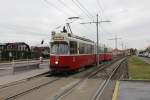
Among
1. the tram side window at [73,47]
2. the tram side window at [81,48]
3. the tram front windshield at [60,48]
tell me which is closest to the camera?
the tram front windshield at [60,48]

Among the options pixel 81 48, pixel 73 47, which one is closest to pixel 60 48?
pixel 73 47

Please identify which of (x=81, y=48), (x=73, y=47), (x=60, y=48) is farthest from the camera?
(x=81, y=48)

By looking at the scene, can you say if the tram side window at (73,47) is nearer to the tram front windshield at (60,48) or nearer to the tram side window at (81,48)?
the tram front windshield at (60,48)

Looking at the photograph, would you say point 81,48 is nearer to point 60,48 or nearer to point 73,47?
point 73,47

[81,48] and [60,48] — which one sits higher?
[81,48]

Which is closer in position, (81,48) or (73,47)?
(73,47)

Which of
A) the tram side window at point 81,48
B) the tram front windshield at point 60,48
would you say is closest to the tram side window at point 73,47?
the tram front windshield at point 60,48

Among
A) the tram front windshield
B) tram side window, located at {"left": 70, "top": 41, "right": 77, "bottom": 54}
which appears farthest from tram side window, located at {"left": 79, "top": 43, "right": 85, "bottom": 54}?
the tram front windshield

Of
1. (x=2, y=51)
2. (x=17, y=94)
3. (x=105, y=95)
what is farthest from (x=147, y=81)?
(x=2, y=51)

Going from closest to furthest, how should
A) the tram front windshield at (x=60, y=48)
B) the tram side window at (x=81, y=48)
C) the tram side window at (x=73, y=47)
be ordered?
1. the tram front windshield at (x=60, y=48)
2. the tram side window at (x=73, y=47)
3. the tram side window at (x=81, y=48)

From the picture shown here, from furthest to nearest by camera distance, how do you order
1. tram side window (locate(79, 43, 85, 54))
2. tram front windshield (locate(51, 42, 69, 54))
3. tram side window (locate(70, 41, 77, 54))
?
tram side window (locate(79, 43, 85, 54)), tram side window (locate(70, 41, 77, 54)), tram front windshield (locate(51, 42, 69, 54))

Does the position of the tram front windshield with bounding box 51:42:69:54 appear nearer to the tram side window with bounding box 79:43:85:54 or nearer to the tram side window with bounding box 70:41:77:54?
the tram side window with bounding box 70:41:77:54

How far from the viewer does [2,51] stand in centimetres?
5550

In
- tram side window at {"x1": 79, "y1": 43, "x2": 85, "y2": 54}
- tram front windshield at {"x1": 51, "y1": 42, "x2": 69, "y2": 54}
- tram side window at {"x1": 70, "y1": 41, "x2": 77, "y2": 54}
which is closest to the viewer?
tram front windshield at {"x1": 51, "y1": 42, "x2": 69, "y2": 54}
